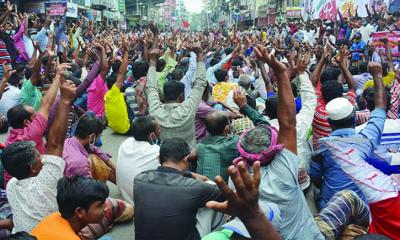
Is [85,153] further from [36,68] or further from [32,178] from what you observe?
[36,68]

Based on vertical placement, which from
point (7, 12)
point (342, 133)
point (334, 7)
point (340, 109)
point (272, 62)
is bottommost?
point (342, 133)

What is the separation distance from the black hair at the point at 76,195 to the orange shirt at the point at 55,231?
0.25ft

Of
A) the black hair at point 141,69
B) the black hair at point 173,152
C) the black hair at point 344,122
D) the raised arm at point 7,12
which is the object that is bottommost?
the black hair at point 173,152

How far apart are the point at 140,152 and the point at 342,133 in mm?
1902

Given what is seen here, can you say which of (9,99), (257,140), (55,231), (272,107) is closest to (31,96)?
(9,99)

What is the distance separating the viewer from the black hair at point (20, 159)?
2.89 metres

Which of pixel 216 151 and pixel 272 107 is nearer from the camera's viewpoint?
pixel 216 151

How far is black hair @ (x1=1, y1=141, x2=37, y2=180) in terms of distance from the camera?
9.50 ft

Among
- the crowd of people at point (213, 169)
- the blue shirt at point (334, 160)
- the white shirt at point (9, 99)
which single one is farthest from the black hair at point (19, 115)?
the white shirt at point (9, 99)

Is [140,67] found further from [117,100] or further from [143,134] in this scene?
[143,134]

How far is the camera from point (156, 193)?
3047mm

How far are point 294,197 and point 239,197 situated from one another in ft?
3.74

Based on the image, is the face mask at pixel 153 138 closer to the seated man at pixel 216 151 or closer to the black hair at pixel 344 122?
the seated man at pixel 216 151

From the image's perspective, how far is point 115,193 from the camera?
17.4ft
